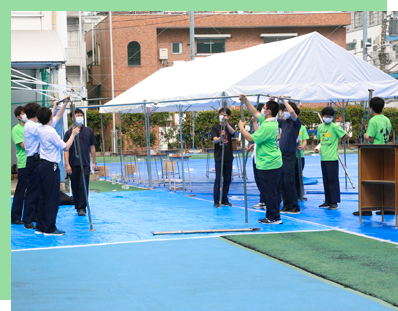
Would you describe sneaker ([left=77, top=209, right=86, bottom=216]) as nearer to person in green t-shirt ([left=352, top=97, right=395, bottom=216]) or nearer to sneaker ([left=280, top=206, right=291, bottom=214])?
sneaker ([left=280, top=206, right=291, bottom=214])

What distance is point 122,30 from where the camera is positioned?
36.8 meters

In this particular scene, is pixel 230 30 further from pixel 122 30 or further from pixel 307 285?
pixel 307 285

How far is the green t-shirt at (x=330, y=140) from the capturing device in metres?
10.4

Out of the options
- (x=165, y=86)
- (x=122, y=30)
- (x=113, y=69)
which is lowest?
(x=165, y=86)

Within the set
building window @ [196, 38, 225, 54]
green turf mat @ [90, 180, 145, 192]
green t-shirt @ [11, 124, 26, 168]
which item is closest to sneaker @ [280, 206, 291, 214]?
green t-shirt @ [11, 124, 26, 168]

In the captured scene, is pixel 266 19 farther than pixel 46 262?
Yes

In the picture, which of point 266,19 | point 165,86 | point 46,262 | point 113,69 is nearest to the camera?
point 46,262

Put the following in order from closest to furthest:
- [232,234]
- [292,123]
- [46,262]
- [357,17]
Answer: [46,262], [232,234], [292,123], [357,17]

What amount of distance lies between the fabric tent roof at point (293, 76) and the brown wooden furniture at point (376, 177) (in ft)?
7.92

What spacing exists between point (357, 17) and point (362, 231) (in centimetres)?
4269

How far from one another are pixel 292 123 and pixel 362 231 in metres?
2.69

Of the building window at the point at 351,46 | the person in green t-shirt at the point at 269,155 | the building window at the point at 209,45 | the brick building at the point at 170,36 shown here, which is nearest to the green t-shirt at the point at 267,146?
the person in green t-shirt at the point at 269,155

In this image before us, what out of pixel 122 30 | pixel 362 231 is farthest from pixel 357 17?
pixel 362 231

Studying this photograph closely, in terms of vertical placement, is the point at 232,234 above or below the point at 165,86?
below
